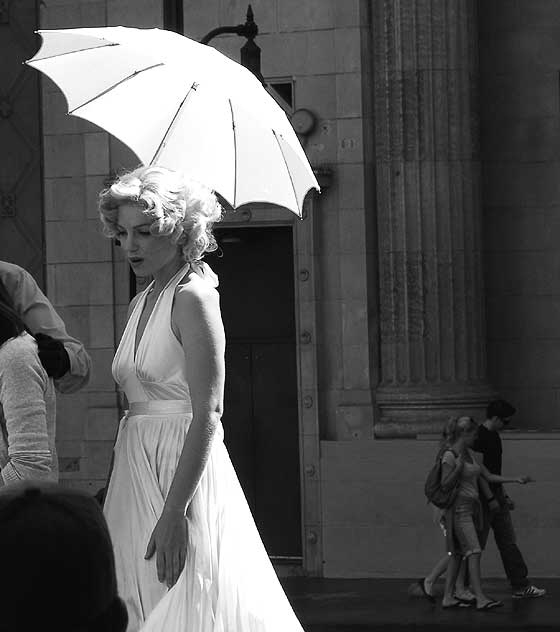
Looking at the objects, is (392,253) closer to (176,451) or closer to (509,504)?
(509,504)

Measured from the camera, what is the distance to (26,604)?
7.05ft

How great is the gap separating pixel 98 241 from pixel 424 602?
5.46m

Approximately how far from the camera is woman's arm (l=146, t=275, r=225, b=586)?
16.3ft

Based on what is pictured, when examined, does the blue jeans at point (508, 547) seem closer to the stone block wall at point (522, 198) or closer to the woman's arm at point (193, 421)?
the stone block wall at point (522, 198)

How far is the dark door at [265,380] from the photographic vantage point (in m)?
17.0

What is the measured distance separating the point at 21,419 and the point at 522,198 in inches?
502

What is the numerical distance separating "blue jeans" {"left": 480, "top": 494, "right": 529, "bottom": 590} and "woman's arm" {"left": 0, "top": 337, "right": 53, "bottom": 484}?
9.93 meters

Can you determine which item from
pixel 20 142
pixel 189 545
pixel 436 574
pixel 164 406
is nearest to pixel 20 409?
pixel 164 406

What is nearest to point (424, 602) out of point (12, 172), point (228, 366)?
point (228, 366)

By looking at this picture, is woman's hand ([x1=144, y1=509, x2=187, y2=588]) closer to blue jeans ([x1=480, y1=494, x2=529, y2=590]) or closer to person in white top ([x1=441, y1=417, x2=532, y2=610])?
person in white top ([x1=441, y1=417, x2=532, y2=610])

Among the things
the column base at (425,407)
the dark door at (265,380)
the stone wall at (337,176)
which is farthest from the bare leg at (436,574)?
the dark door at (265,380)

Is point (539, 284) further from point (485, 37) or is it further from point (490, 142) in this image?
point (485, 37)

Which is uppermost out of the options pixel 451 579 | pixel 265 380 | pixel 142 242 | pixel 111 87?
pixel 111 87

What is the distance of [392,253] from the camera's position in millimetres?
16406
